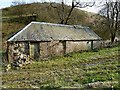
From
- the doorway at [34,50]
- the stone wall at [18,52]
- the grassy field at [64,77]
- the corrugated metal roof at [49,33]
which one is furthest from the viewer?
the corrugated metal roof at [49,33]

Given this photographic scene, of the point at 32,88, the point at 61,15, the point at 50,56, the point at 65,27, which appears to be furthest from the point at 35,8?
the point at 32,88

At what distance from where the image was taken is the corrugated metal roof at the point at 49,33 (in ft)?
81.9

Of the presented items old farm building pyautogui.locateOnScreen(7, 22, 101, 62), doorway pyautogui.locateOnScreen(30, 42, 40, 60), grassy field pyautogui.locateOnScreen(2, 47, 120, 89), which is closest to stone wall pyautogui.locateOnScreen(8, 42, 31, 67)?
old farm building pyautogui.locateOnScreen(7, 22, 101, 62)

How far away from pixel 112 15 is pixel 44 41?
2325 centimetres

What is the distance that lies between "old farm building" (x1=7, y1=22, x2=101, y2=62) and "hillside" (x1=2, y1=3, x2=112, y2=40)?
15.6 meters

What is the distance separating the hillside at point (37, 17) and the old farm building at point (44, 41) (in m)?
15.6

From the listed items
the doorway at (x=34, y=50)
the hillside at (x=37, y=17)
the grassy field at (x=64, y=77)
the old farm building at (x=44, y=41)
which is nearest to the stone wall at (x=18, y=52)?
the old farm building at (x=44, y=41)

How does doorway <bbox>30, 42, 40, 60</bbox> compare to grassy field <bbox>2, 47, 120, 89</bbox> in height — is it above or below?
below

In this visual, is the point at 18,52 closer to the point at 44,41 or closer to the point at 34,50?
the point at 34,50

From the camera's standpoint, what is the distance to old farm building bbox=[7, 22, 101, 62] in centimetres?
2364

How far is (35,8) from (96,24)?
1862 cm

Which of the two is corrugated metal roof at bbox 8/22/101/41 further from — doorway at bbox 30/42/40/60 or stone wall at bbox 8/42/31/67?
stone wall at bbox 8/42/31/67

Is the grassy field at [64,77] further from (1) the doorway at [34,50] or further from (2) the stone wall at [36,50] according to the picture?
(1) the doorway at [34,50]

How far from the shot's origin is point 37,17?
5553 cm
